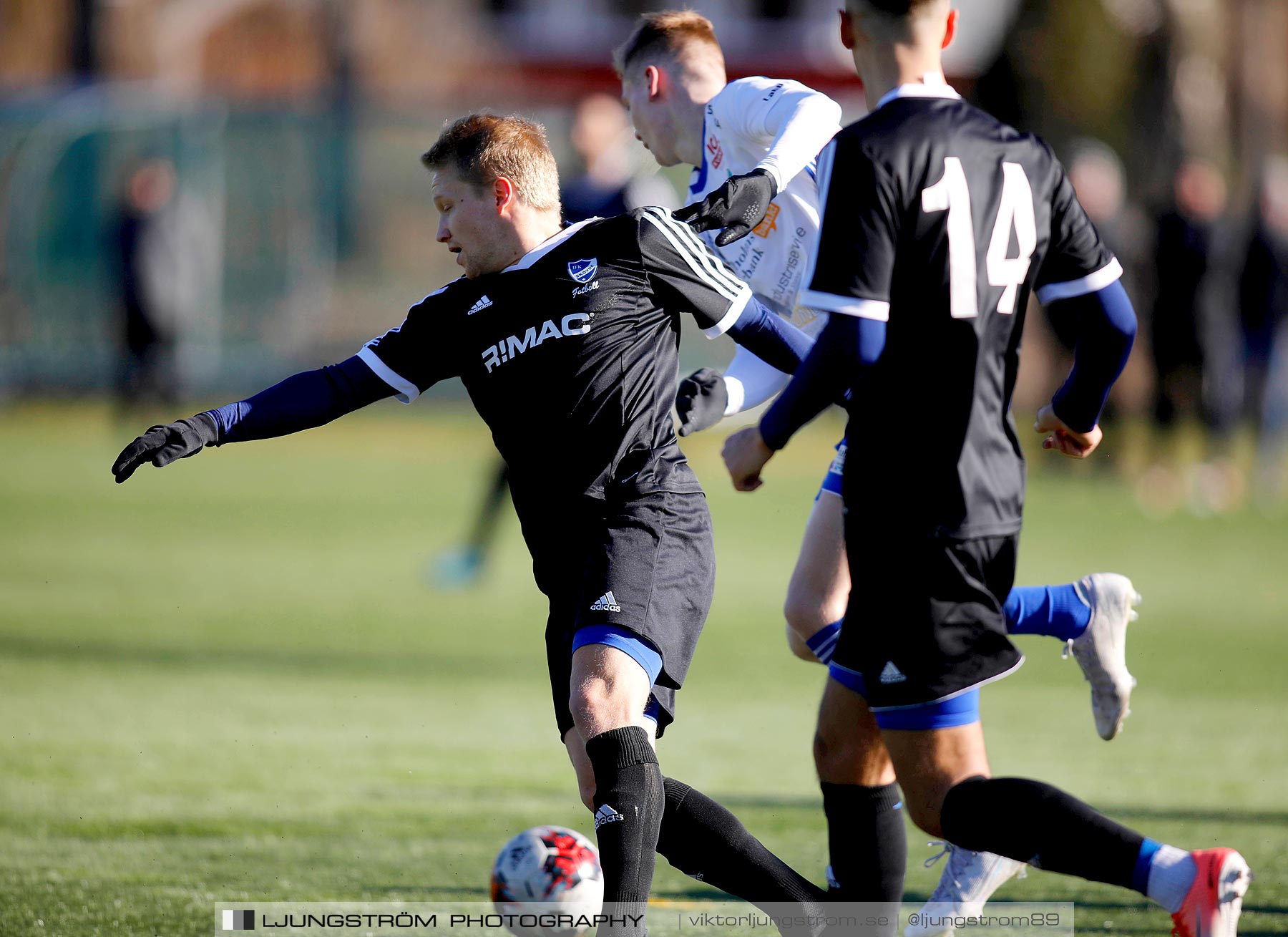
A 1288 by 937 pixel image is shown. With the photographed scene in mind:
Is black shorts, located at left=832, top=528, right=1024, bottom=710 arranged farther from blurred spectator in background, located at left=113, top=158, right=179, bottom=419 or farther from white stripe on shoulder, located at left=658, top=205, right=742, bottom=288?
blurred spectator in background, located at left=113, top=158, right=179, bottom=419

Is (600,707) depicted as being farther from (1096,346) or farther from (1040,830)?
(1096,346)

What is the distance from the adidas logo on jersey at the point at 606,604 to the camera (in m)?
3.62

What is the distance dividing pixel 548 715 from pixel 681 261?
373 cm

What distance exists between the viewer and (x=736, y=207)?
3.81 metres

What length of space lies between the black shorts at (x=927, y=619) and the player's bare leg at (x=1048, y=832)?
127mm

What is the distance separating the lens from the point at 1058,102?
27.2 metres

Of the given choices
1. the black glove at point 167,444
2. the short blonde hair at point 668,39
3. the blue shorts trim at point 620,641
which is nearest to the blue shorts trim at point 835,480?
the blue shorts trim at point 620,641

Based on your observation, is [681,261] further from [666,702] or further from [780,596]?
[780,596]

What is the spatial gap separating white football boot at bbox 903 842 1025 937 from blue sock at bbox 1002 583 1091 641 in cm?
60

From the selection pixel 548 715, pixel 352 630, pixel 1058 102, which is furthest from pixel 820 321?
pixel 1058 102

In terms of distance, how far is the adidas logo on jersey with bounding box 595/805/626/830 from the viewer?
349 centimetres

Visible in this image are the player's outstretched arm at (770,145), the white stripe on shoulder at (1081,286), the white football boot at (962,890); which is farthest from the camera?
the white football boot at (962,890)

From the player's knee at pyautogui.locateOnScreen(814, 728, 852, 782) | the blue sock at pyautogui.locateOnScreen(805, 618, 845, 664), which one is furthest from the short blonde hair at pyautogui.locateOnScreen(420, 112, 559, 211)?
the player's knee at pyautogui.locateOnScreen(814, 728, 852, 782)

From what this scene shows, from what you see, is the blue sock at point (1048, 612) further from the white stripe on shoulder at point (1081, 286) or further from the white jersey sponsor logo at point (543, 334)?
the white jersey sponsor logo at point (543, 334)
